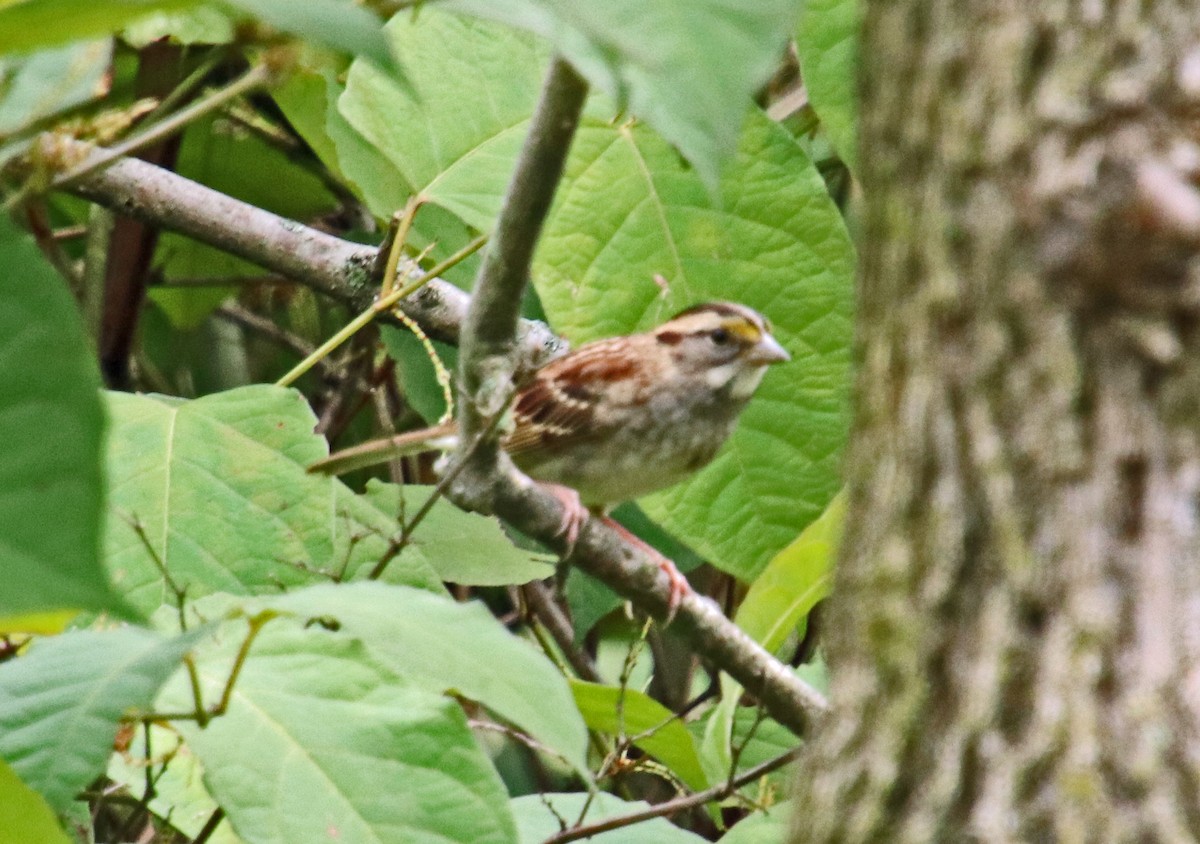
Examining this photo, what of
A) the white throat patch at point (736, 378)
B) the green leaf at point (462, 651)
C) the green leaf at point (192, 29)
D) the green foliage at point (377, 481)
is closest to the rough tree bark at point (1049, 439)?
the green foliage at point (377, 481)

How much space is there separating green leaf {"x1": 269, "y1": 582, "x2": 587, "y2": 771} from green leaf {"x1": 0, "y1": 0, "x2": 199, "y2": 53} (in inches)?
22.4

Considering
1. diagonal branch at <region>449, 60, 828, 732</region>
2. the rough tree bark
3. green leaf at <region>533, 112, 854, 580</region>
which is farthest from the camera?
green leaf at <region>533, 112, 854, 580</region>

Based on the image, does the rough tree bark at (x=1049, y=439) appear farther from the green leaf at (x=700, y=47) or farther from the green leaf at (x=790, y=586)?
the green leaf at (x=790, y=586)

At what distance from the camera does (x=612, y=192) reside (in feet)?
9.77

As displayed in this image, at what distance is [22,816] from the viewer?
1.34 meters

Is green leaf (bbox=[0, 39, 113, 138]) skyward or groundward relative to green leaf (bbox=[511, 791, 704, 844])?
skyward

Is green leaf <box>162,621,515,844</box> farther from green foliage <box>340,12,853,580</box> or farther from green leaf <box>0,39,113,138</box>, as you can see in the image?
green foliage <box>340,12,853,580</box>

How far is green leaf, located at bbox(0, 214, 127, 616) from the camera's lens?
0.89m

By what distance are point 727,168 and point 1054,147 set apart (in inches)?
78.9

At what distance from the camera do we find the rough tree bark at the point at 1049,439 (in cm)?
100

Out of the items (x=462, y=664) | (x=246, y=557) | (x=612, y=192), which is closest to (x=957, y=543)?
(x=462, y=664)

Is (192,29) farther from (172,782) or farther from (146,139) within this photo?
(146,139)

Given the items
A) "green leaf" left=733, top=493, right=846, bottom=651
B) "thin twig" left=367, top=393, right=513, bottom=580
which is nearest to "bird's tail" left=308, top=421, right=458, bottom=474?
"thin twig" left=367, top=393, right=513, bottom=580

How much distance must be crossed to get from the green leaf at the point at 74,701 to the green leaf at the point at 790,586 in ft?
3.83
